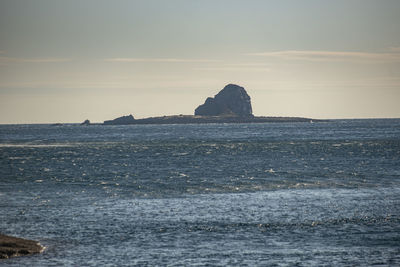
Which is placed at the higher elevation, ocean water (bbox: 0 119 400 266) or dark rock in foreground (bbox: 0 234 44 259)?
dark rock in foreground (bbox: 0 234 44 259)

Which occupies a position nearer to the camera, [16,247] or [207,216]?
[16,247]

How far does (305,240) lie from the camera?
106 feet

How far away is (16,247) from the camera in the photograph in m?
29.5

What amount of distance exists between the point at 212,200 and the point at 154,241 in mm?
16631

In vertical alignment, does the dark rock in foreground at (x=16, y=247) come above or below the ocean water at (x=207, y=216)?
above

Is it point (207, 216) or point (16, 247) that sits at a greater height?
point (16, 247)

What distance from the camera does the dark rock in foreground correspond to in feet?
94.1

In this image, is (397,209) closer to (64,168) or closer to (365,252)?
(365,252)

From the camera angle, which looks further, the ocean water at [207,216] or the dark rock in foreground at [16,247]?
the ocean water at [207,216]

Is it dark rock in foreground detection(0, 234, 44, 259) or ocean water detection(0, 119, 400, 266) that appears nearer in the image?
dark rock in foreground detection(0, 234, 44, 259)

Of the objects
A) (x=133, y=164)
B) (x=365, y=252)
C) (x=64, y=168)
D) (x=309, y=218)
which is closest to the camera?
(x=365, y=252)

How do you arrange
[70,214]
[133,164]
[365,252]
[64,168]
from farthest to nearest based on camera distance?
[133,164] < [64,168] < [70,214] < [365,252]

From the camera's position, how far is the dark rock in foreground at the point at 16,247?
28.7m

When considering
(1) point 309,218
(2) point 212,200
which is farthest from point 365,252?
(2) point 212,200
